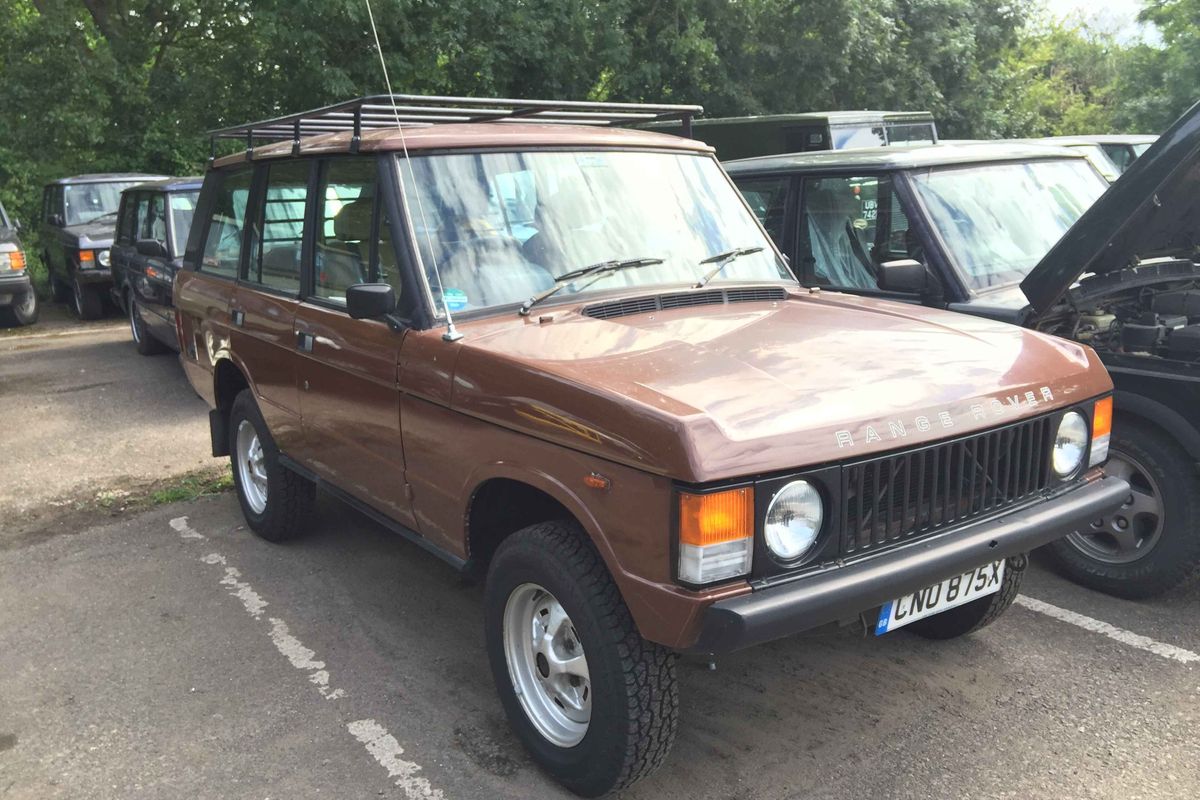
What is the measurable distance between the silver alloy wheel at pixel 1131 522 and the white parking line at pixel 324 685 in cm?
298

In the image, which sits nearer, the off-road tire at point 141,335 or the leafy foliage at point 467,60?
the off-road tire at point 141,335

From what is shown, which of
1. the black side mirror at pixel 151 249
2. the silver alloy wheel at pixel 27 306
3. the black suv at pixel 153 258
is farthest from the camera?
the silver alloy wheel at pixel 27 306

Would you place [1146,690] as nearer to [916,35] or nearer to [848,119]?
[848,119]

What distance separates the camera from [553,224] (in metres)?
3.79

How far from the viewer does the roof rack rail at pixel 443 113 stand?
387 cm

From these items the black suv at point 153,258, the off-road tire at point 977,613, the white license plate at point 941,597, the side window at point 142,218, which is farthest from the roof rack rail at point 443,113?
the side window at point 142,218

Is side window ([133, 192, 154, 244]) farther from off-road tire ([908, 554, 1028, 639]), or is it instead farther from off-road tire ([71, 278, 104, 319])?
off-road tire ([908, 554, 1028, 639])

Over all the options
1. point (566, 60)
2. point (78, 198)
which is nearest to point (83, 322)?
point (78, 198)

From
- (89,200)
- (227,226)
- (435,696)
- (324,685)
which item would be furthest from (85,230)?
(435,696)

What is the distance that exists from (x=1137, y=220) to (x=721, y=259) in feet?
5.82

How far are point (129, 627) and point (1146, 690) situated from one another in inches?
164

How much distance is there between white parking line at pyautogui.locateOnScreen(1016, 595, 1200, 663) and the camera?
3.93 metres

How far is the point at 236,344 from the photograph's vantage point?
5.12 meters

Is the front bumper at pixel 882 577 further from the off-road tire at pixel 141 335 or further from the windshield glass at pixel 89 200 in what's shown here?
the windshield glass at pixel 89 200
